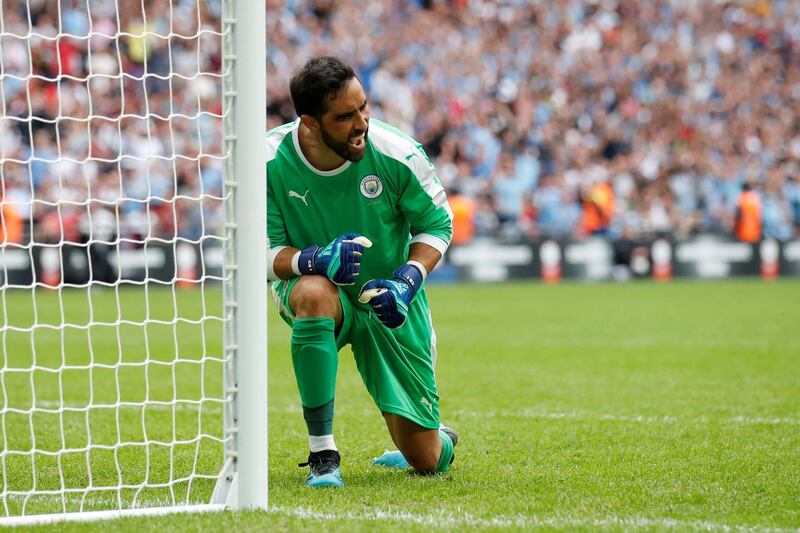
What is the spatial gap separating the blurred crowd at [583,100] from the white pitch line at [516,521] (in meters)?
15.8

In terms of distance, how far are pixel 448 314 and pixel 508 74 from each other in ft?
32.3

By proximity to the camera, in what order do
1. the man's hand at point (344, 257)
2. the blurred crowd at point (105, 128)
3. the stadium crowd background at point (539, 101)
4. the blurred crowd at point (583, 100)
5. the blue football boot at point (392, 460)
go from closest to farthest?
the man's hand at point (344, 257) → the blue football boot at point (392, 460) → the blurred crowd at point (105, 128) → the stadium crowd background at point (539, 101) → the blurred crowd at point (583, 100)

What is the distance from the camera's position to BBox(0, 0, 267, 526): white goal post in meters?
4.01

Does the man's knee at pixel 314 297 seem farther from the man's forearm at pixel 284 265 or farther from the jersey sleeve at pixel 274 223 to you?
the jersey sleeve at pixel 274 223

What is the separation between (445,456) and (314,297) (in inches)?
36.5

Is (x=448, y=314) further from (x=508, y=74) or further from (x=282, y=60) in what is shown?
(x=508, y=74)

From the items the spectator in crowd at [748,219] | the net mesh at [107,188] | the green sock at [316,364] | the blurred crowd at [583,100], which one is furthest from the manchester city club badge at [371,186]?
the spectator in crowd at [748,219]

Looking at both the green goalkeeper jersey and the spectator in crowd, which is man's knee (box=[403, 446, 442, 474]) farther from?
the spectator in crowd

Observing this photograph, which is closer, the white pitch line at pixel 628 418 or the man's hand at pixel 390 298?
the man's hand at pixel 390 298

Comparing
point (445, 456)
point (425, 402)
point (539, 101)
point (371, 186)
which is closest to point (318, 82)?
point (371, 186)

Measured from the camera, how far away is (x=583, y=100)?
2345 cm

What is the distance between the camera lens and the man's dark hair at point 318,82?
4.54 meters

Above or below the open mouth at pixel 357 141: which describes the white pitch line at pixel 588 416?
below

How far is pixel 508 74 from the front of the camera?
75.5 ft
